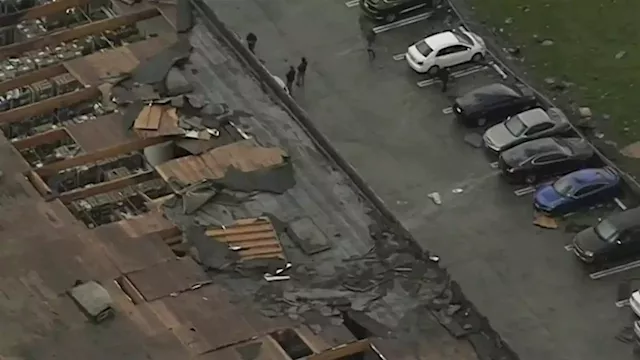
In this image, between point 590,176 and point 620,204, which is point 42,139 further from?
point 620,204

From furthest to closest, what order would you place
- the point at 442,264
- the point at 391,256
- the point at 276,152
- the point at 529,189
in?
the point at 529,189 < the point at 442,264 < the point at 276,152 < the point at 391,256

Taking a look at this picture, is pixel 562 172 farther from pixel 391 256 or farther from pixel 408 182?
pixel 391 256

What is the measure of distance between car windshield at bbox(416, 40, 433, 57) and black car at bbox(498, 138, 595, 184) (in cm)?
637

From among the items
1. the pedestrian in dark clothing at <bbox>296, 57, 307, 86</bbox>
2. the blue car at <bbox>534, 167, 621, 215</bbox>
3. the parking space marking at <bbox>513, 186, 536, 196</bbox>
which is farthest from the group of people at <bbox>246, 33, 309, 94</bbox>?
the blue car at <bbox>534, 167, 621, 215</bbox>

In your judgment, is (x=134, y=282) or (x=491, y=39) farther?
(x=491, y=39)

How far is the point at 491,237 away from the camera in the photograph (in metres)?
48.2

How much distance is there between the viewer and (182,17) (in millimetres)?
47750

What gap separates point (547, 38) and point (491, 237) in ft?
40.9

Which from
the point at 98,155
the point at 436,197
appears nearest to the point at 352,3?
the point at 436,197

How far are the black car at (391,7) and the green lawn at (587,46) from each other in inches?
93.4

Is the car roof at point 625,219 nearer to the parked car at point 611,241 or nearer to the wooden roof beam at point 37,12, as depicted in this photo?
the parked car at point 611,241

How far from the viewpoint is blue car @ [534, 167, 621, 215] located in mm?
48594

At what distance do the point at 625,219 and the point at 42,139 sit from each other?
19047 mm

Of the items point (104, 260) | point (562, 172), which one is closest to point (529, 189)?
point (562, 172)
